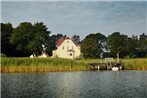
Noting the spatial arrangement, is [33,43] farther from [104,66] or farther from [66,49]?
[104,66]

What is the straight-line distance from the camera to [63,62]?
6119 cm

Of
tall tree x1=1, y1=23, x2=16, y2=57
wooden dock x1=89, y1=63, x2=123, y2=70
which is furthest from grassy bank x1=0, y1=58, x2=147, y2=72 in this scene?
tall tree x1=1, y1=23, x2=16, y2=57

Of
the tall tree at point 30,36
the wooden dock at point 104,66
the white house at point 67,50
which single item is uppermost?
the tall tree at point 30,36

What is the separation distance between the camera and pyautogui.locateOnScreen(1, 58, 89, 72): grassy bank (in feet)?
185

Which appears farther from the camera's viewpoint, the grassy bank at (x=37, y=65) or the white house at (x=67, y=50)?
the white house at (x=67, y=50)

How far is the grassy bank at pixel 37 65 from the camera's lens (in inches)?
2221

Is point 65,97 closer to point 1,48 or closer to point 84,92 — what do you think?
point 84,92

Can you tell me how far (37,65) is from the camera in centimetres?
5875

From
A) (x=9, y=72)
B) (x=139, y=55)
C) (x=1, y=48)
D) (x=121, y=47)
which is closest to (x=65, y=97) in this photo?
(x=9, y=72)

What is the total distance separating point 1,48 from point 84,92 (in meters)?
74.2

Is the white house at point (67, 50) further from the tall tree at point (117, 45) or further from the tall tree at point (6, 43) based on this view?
the tall tree at point (117, 45)

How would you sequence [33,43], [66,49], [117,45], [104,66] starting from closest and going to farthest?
[104,66], [33,43], [66,49], [117,45]

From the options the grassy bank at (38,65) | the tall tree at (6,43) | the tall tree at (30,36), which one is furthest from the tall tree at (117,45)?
the grassy bank at (38,65)

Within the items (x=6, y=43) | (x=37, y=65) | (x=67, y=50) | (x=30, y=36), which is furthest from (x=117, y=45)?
(x=37, y=65)
